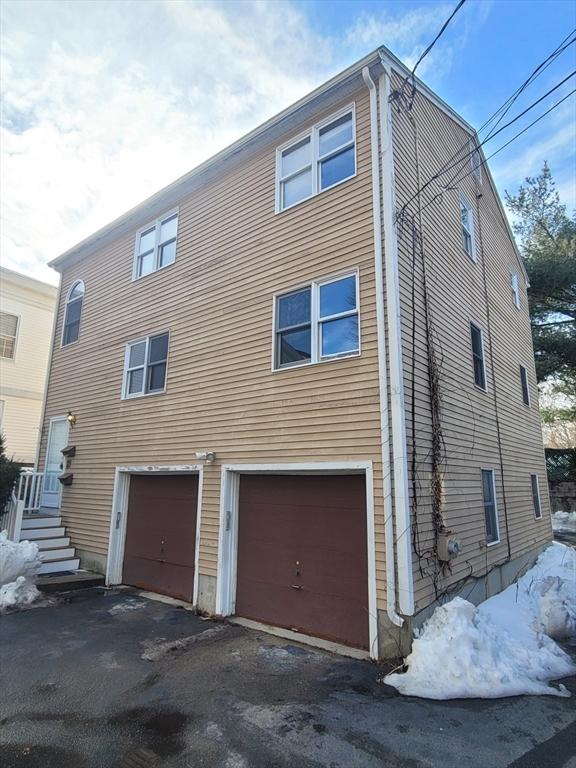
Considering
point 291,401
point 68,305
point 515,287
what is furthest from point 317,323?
point 68,305

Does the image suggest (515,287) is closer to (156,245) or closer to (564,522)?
(156,245)

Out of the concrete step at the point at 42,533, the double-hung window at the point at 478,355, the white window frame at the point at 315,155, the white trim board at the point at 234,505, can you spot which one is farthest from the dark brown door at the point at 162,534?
the double-hung window at the point at 478,355

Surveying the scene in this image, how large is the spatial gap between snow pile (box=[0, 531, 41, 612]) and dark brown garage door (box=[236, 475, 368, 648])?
147 inches

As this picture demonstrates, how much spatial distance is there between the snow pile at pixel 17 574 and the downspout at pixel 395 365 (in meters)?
6.35

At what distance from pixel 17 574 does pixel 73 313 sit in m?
6.99

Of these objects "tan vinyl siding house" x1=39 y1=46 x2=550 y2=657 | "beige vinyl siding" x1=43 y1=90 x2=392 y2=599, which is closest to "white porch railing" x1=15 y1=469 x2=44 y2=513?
"beige vinyl siding" x1=43 y1=90 x2=392 y2=599

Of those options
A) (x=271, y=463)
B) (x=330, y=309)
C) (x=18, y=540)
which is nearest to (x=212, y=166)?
(x=330, y=309)

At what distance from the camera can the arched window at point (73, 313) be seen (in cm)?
1188

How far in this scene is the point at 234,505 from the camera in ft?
24.0

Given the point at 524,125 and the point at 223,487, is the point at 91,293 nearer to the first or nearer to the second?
the point at 223,487

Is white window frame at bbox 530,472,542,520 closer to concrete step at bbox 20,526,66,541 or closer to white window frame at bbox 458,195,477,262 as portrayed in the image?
white window frame at bbox 458,195,477,262

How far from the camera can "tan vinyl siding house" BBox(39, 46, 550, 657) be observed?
5973mm

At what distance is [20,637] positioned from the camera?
5.92 m

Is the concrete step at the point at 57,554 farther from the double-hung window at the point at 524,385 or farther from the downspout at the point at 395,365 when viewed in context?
the double-hung window at the point at 524,385
